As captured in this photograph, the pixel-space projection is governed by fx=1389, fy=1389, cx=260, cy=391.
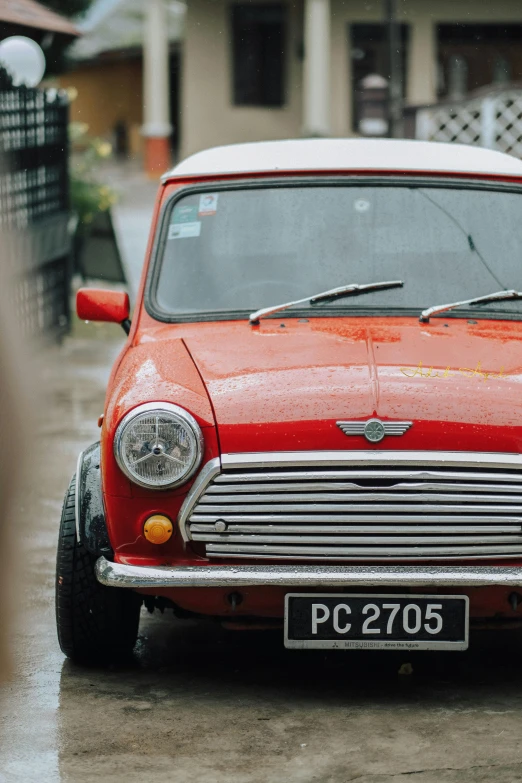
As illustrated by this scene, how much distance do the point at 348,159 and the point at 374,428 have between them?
5.57 feet

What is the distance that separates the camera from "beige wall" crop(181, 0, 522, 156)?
27.9m

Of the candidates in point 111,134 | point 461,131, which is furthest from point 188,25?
point 111,134

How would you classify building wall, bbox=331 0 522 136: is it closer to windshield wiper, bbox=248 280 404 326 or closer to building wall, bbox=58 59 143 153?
building wall, bbox=58 59 143 153

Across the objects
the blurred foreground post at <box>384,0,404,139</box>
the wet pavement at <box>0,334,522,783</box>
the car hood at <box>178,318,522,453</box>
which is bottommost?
the wet pavement at <box>0,334,522,783</box>

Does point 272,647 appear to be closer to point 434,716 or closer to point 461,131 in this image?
point 434,716

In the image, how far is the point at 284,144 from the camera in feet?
18.9

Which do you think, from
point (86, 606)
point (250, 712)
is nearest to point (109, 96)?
point (86, 606)

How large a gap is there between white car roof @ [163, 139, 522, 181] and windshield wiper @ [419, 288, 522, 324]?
23.7 inches

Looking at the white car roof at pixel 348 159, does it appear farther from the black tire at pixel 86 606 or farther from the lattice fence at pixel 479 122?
the lattice fence at pixel 479 122

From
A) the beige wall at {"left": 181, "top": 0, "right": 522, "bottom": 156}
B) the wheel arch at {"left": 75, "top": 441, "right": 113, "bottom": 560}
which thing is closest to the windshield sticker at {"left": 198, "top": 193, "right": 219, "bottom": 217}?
the wheel arch at {"left": 75, "top": 441, "right": 113, "bottom": 560}

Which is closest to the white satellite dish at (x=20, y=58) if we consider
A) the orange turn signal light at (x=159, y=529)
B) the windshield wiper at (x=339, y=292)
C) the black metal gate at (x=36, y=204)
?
the black metal gate at (x=36, y=204)

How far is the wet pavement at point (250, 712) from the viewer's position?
3.82m

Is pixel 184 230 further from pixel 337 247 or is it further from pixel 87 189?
pixel 87 189

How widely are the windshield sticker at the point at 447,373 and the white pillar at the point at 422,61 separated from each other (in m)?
24.3
